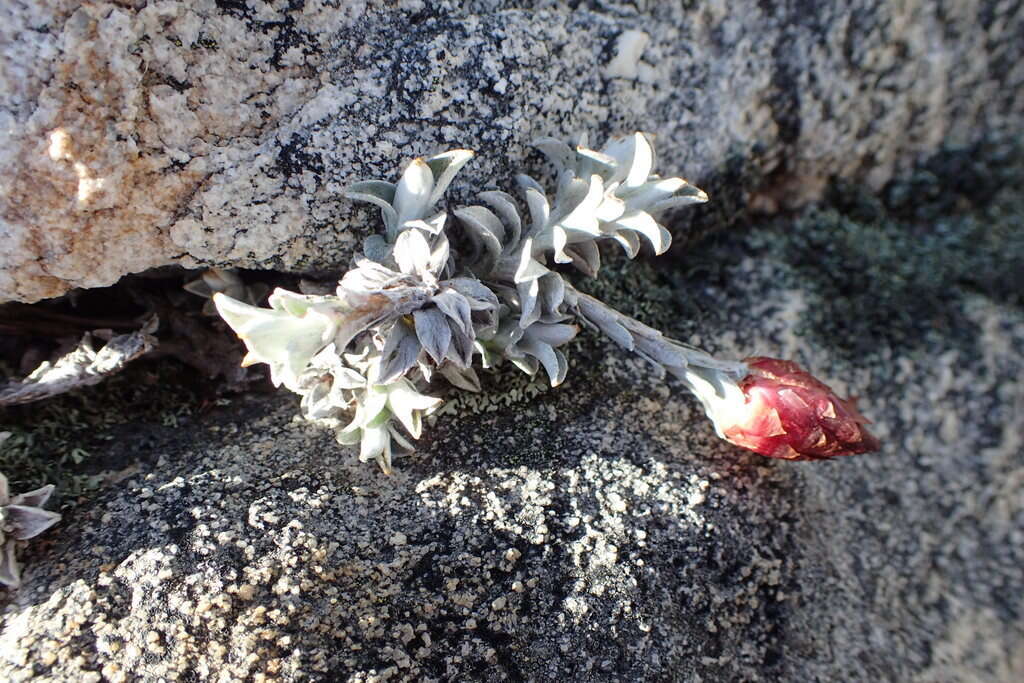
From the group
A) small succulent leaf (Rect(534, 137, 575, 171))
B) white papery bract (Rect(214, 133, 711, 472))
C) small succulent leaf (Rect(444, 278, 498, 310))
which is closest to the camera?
white papery bract (Rect(214, 133, 711, 472))

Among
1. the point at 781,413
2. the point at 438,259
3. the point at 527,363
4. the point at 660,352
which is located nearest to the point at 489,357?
the point at 527,363

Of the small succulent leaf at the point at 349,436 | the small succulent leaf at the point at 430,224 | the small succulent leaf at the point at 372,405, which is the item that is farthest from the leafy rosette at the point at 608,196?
the small succulent leaf at the point at 349,436

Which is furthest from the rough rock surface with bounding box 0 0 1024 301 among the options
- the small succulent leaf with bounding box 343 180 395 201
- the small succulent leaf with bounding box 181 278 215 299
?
the small succulent leaf with bounding box 181 278 215 299

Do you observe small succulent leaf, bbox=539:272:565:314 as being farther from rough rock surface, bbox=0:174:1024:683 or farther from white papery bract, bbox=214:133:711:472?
rough rock surface, bbox=0:174:1024:683

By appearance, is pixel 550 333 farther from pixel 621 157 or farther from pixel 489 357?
pixel 621 157

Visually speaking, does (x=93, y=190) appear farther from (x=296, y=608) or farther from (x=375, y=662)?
(x=375, y=662)

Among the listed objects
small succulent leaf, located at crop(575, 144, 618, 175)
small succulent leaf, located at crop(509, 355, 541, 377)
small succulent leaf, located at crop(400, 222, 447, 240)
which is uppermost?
small succulent leaf, located at crop(575, 144, 618, 175)

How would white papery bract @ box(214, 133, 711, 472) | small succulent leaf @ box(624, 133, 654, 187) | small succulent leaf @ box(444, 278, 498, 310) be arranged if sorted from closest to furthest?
1. white papery bract @ box(214, 133, 711, 472)
2. small succulent leaf @ box(444, 278, 498, 310)
3. small succulent leaf @ box(624, 133, 654, 187)
